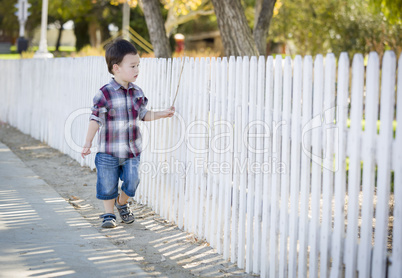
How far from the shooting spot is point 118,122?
5.44 meters

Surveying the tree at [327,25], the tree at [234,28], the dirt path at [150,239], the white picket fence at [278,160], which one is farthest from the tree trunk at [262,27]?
the tree at [327,25]

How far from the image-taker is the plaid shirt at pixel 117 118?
5.38 meters

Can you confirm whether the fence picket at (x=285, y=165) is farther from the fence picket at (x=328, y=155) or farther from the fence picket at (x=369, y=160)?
the fence picket at (x=369, y=160)

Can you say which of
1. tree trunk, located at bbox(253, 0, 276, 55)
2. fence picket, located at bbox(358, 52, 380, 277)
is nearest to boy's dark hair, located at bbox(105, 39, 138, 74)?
fence picket, located at bbox(358, 52, 380, 277)

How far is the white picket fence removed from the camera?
11.0 feet

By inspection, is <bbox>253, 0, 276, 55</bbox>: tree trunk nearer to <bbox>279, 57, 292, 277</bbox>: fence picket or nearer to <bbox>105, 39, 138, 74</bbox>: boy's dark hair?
<bbox>105, 39, 138, 74</bbox>: boy's dark hair

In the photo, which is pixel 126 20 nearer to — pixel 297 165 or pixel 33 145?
pixel 33 145

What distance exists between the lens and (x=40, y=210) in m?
5.89

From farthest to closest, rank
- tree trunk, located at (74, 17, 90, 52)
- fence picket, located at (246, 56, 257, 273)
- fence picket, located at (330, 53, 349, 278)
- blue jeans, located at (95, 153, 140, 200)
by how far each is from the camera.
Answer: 1. tree trunk, located at (74, 17, 90, 52)
2. blue jeans, located at (95, 153, 140, 200)
3. fence picket, located at (246, 56, 257, 273)
4. fence picket, located at (330, 53, 349, 278)

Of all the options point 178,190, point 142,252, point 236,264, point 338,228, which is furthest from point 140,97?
point 338,228

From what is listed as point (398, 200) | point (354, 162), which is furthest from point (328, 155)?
point (398, 200)

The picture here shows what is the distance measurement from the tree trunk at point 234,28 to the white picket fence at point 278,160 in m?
2.22

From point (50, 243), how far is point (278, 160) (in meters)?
1.97

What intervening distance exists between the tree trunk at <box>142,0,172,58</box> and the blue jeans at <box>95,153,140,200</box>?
541 centimetres
